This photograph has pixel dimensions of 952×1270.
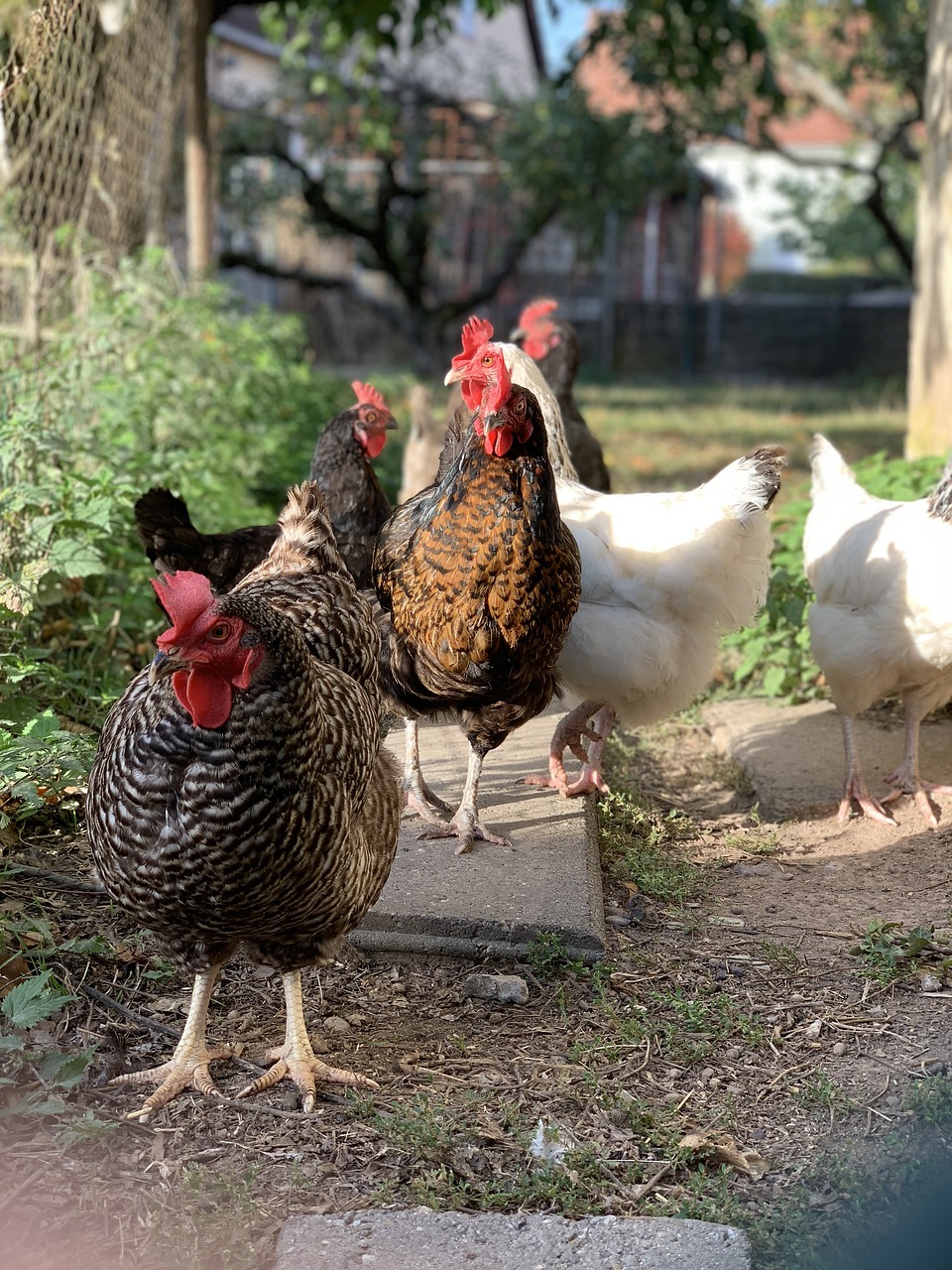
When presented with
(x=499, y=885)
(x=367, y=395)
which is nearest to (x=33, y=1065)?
(x=499, y=885)

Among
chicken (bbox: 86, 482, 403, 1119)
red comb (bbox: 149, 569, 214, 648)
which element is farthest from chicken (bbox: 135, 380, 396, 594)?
red comb (bbox: 149, 569, 214, 648)

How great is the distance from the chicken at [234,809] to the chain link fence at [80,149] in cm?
307

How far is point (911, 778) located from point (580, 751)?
1.26m

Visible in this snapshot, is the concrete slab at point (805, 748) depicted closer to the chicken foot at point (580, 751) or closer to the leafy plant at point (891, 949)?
the chicken foot at point (580, 751)

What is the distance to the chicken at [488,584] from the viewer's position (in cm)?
377

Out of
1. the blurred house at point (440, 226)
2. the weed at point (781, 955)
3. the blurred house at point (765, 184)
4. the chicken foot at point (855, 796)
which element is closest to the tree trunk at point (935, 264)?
the chicken foot at point (855, 796)

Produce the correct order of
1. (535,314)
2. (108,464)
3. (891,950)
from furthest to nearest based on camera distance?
(535,314) < (108,464) < (891,950)

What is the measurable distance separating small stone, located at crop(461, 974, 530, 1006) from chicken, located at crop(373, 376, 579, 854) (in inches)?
24.3

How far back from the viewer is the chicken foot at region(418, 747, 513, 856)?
4.05m

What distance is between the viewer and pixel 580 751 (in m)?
4.72

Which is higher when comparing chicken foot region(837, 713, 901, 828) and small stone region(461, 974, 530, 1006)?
chicken foot region(837, 713, 901, 828)

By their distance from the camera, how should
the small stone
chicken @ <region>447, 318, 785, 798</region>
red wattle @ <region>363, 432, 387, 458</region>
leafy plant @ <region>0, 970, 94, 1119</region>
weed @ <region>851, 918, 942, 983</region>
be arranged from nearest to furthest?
1. leafy plant @ <region>0, 970, 94, 1119</region>
2. the small stone
3. weed @ <region>851, 918, 942, 983</region>
4. chicken @ <region>447, 318, 785, 798</region>
5. red wattle @ <region>363, 432, 387, 458</region>

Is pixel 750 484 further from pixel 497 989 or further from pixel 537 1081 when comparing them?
pixel 537 1081

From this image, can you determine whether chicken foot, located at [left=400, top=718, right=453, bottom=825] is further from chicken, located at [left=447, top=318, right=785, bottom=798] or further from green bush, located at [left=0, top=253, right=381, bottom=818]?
green bush, located at [left=0, top=253, right=381, bottom=818]
